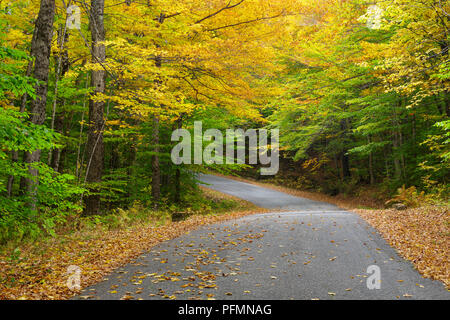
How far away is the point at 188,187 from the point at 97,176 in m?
7.65

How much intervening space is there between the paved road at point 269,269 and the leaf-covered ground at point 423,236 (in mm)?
293

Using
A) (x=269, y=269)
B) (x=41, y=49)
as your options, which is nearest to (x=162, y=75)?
(x=41, y=49)

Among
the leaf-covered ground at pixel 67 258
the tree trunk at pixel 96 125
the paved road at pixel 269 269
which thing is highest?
the tree trunk at pixel 96 125

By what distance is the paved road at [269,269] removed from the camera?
537cm

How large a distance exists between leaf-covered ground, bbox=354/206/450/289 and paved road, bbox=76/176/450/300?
0.96ft

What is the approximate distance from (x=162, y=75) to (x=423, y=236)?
9039 mm

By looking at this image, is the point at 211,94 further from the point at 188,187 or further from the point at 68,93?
the point at 188,187

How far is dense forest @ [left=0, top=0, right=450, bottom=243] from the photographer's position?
811 cm

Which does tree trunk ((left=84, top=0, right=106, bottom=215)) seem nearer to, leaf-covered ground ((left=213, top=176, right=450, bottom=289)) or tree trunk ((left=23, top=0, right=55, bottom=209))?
tree trunk ((left=23, top=0, right=55, bottom=209))

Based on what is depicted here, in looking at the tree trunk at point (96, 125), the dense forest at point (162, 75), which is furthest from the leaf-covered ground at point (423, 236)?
the tree trunk at point (96, 125)

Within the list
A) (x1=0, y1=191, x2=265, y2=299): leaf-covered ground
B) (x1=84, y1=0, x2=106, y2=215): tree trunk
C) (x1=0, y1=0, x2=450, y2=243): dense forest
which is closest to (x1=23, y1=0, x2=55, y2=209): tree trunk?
(x1=0, y1=0, x2=450, y2=243): dense forest

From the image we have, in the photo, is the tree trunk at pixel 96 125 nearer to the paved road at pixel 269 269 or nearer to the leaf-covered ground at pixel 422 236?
the paved road at pixel 269 269

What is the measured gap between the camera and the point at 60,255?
709 cm
